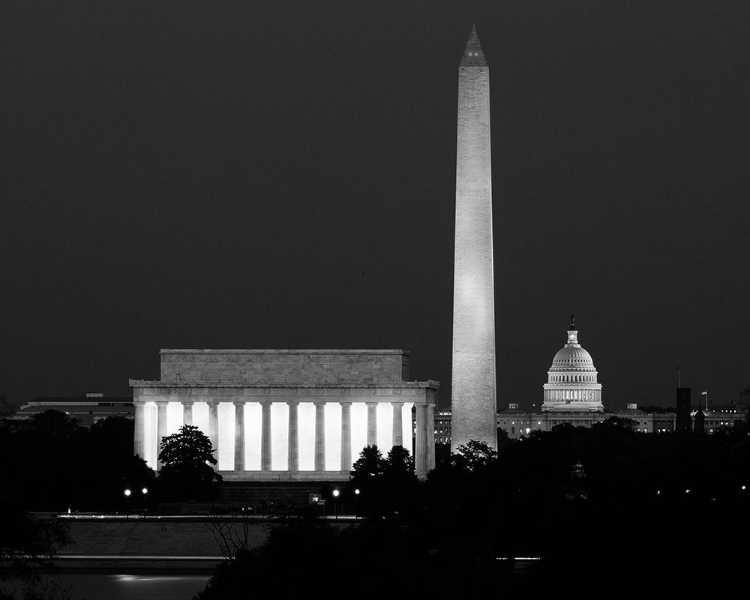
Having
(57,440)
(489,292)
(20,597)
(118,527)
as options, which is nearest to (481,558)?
(20,597)

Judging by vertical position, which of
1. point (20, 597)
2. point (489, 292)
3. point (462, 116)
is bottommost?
point (20, 597)

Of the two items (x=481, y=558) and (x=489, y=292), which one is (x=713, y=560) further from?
(x=489, y=292)

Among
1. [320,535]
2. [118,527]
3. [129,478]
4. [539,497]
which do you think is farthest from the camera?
[129,478]

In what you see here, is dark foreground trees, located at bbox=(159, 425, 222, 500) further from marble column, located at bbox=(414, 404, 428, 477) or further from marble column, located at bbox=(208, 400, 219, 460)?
marble column, located at bbox=(414, 404, 428, 477)

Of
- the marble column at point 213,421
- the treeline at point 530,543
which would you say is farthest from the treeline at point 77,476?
the treeline at point 530,543

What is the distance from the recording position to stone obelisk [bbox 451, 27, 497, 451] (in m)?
153

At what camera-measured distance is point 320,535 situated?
3073 inches

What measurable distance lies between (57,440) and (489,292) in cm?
4078

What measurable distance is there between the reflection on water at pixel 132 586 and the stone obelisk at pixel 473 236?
45517 millimetres

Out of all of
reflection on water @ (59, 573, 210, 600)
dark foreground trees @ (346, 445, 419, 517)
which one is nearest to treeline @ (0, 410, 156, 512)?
dark foreground trees @ (346, 445, 419, 517)

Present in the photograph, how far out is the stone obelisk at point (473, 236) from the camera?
153 meters

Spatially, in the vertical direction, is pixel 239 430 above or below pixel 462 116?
below

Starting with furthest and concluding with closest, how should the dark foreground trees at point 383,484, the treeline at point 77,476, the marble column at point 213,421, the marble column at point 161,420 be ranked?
the marble column at point 213,421 → the marble column at point 161,420 → the treeline at point 77,476 → the dark foreground trees at point 383,484

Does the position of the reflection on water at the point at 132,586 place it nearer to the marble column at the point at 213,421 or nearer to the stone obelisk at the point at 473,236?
the stone obelisk at the point at 473,236
